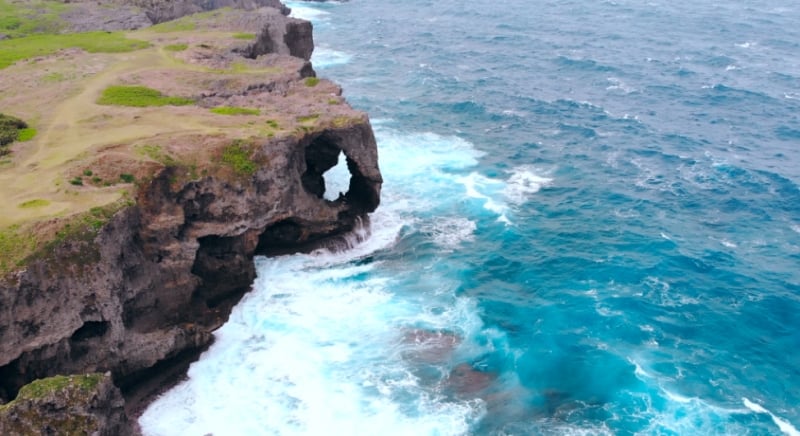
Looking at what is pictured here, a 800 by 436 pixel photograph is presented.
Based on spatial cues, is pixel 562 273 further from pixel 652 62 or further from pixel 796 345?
pixel 652 62

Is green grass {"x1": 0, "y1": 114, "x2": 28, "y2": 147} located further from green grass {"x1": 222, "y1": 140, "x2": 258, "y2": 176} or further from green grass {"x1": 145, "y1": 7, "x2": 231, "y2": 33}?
green grass {"x1": 145, "y1": 7, "x2": 231, "y2": 33}

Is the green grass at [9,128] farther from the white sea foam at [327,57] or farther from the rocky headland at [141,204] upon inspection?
the white sea foam at [327,57]

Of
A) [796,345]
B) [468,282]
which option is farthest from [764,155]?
[468,282]

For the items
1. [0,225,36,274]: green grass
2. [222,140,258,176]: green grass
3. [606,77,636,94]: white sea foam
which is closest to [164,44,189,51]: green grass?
[222,140,258,176]: green grass

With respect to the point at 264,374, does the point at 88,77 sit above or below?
above

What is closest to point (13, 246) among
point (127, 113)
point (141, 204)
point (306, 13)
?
point (141, 204)

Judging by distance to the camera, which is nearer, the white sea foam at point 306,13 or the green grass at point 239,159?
the green grass at point 239,159

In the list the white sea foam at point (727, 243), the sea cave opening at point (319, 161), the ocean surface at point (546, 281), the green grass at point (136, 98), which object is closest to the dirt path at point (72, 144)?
the green grass at point (136, 98)
